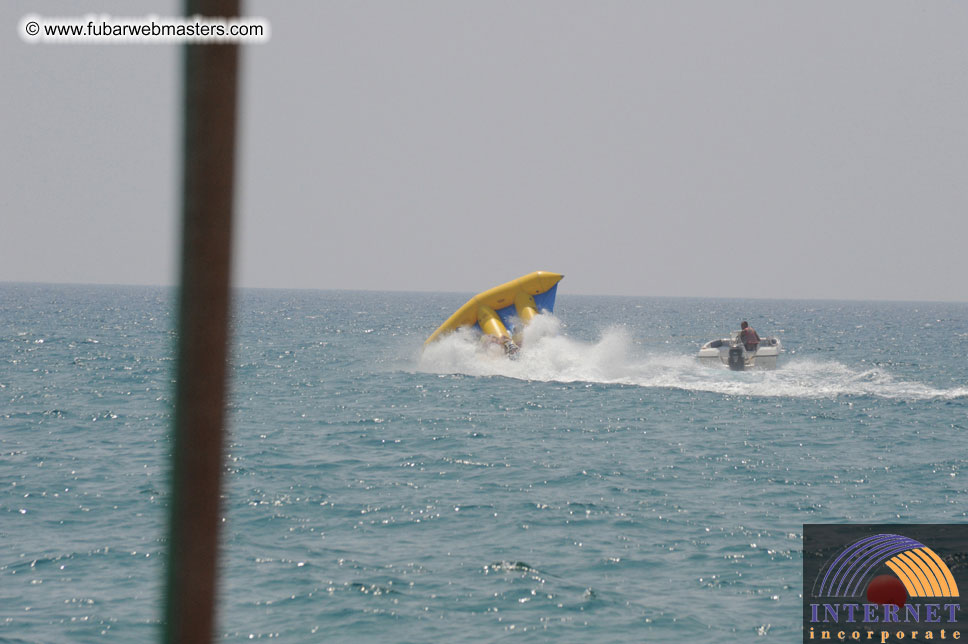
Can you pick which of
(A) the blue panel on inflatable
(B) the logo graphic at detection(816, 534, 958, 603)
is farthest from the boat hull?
(B) the logo graphic at detection(816, 534, 958, 603)

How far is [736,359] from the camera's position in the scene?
29.1 metres

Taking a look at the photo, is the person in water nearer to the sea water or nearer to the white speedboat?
the white speedboat

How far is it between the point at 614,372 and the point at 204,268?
2965 cm

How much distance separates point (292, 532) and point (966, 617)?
786 centimetres

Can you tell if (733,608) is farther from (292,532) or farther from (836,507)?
(292,532)

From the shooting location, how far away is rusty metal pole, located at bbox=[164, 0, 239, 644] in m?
1.46

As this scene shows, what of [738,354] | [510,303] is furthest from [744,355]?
[510,303]

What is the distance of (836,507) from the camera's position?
499 inches

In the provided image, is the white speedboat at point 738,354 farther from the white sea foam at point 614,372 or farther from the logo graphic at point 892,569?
the logo graphic at point 892,569

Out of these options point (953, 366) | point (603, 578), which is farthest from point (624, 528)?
point (953, 366)

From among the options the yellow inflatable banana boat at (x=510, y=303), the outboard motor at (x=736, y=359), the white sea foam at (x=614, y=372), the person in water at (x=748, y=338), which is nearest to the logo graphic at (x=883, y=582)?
the white sea foam at (x=614, y=372)

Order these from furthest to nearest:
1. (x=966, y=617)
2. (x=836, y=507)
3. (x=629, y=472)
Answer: (x=629, y=472) → (x=836, y=507) → (x=966, y=617)

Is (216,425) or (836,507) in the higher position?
(216,425)

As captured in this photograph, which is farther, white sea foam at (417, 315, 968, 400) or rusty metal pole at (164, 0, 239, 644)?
white sea foam at (417, 315, 968, 400)
